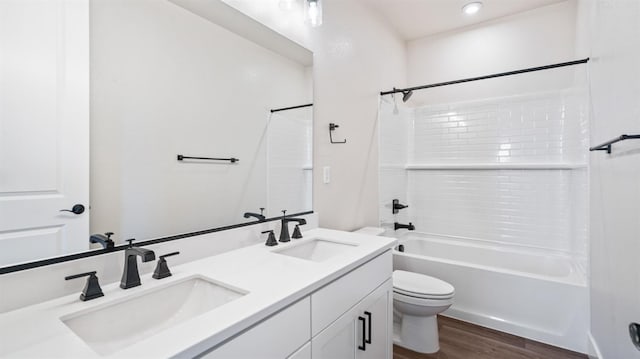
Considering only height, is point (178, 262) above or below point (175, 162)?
below

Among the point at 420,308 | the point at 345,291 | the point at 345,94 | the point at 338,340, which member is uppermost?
the point at 345,94

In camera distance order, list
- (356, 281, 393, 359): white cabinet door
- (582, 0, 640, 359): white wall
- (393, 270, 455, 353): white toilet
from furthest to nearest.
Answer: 1. (393, 270, 455, 353): white toilet
2. (356, 281, 393, 359): white cabinet door
3. (582, 0, 640, 359): white wall

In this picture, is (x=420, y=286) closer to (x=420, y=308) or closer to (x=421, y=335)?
(x=420, y=308)

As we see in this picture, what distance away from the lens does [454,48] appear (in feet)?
10.5

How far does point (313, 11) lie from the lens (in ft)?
5.62

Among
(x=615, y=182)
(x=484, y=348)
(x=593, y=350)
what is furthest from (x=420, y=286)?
(x=615, y=182)

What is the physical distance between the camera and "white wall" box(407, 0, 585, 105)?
268 cm

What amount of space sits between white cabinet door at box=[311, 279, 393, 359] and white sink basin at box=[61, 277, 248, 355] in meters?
0.38

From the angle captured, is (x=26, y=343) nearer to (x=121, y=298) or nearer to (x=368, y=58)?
(x=121, y=298)

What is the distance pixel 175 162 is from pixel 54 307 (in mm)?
553

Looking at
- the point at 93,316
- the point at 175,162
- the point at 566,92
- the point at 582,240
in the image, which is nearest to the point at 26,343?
the point at 93,316

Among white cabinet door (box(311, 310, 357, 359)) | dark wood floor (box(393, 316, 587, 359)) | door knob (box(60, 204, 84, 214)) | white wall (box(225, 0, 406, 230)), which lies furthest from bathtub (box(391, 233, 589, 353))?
door knob (box(60, 204, 84, 214))

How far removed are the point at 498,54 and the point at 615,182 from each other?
2.12 meters

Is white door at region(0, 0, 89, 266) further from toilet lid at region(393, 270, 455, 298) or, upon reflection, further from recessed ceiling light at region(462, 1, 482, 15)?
recessed ceiling light at region(462, 1, 482, 15)
